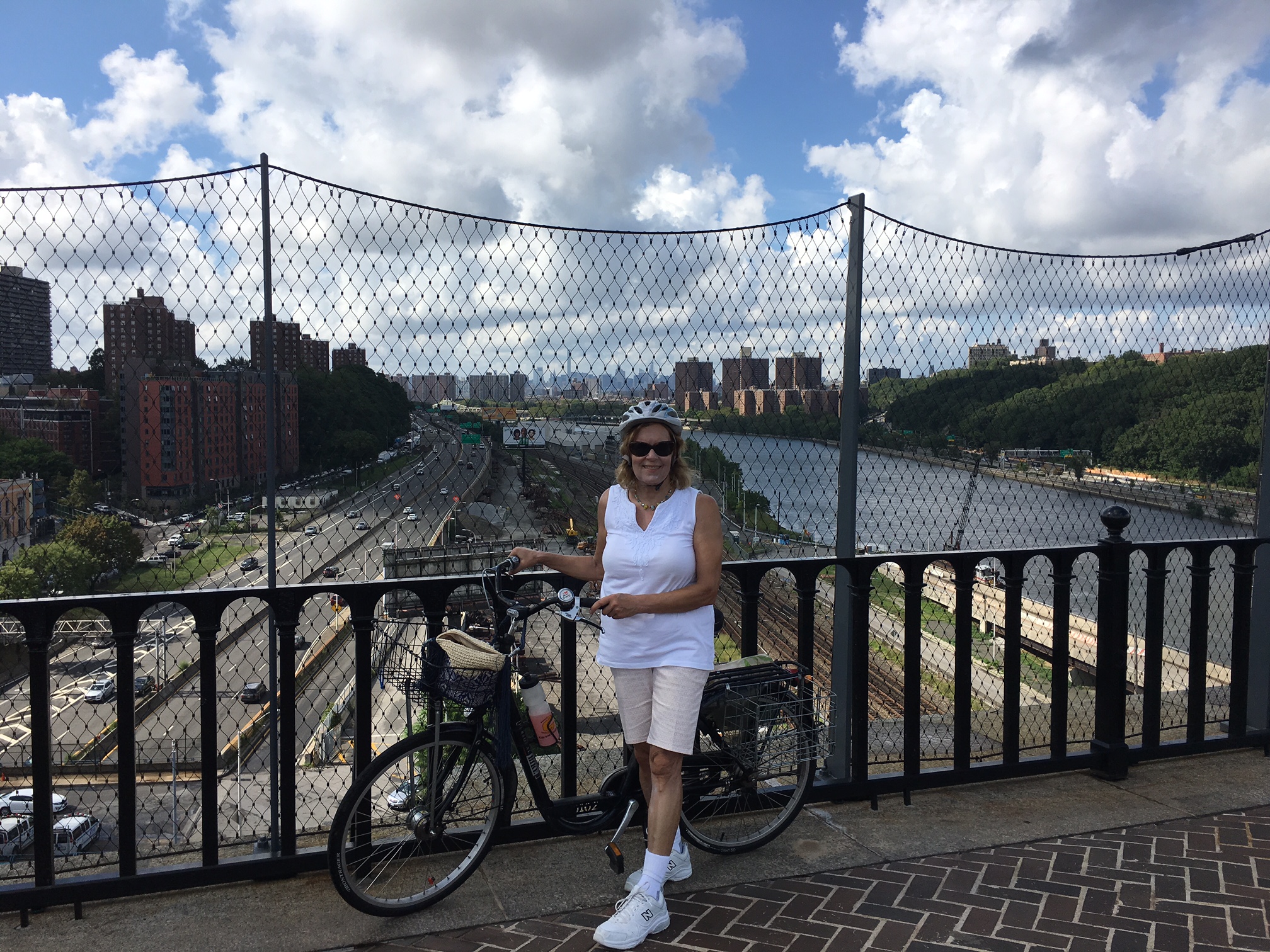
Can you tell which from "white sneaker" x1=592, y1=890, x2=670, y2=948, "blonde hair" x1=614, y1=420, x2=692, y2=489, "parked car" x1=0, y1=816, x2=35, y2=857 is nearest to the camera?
"white sneaker" x1=592, y1=890, x2=670, y2=948

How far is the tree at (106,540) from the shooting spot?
11.5ft

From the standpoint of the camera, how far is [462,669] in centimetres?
293

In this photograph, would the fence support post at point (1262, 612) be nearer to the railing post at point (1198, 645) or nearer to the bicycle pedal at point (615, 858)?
the railing post at point (1198, 645)

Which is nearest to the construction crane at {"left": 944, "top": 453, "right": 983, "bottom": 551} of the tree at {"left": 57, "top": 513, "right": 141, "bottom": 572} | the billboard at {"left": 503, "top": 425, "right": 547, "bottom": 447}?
the billboard at {"left": 503, "top": 425, "right": 547, "bottom": 447}

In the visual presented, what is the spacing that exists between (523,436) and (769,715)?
1583mm

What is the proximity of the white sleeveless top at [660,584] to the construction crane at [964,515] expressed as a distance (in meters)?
1.80

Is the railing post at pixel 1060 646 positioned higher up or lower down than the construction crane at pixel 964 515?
lower down

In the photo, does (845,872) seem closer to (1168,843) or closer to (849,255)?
(1168,843)

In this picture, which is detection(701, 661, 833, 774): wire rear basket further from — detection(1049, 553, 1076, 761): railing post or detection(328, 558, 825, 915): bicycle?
detection(1049, 553, 1076, 761): railing post

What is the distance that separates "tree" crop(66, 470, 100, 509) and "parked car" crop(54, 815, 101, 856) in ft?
3.86

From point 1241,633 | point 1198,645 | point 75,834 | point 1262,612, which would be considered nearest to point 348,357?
point 75,834

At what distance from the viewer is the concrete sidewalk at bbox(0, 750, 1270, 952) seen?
9.70ft

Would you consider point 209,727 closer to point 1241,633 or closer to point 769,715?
point 769,715

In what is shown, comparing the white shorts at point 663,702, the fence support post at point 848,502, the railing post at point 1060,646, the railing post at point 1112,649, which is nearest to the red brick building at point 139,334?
the white shorts at point 663,702
